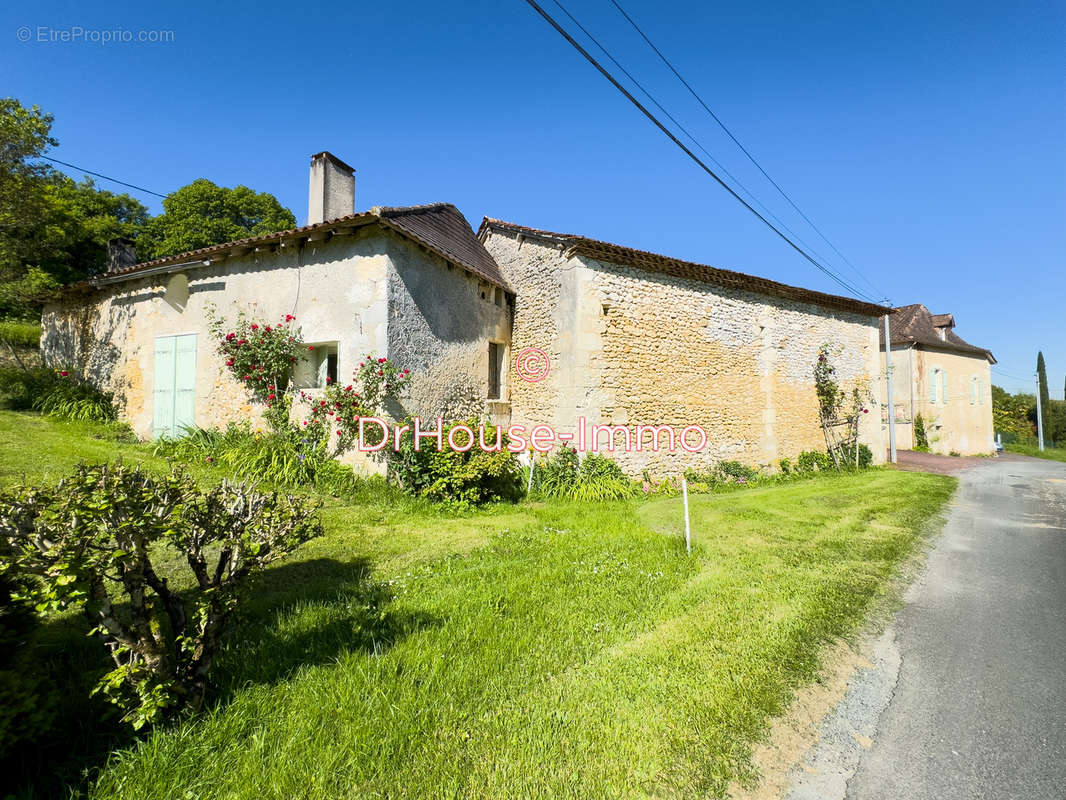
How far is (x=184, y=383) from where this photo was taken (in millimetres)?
8875

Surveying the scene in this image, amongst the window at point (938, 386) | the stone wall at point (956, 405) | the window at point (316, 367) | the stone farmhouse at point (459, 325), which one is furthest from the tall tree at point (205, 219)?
the window at point (938, 386)

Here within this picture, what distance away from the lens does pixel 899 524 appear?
689 cm

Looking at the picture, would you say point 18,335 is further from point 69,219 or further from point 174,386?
point 174,386

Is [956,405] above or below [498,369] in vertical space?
below

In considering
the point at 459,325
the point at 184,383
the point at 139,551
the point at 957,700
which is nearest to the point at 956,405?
the point at 459,325

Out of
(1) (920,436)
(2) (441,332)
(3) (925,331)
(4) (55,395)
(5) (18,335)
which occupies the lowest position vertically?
(1) (920,436)

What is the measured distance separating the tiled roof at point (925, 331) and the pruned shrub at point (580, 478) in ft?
62.1

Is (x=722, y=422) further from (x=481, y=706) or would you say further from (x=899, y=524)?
(x=481, y=706)

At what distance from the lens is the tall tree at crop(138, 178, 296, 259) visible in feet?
64.6

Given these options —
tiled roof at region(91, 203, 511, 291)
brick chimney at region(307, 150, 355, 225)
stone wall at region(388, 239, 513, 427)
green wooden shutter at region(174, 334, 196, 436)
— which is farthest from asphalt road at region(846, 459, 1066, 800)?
green wooden shutter at region(174, 334, 196, 436)

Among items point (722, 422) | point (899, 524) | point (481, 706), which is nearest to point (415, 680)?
point (481, 706)

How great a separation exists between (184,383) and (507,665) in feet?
30.9

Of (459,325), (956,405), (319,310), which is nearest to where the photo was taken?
(319,310)

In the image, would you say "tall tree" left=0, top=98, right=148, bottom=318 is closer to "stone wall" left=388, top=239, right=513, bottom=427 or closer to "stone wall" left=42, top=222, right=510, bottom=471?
"stone wall" left=42, top=222, right=510, bottom=471
